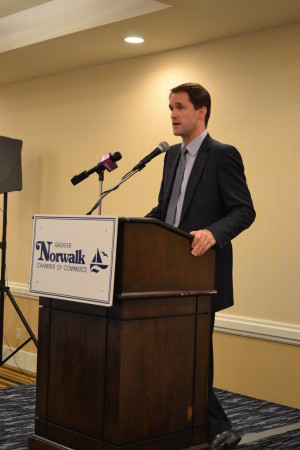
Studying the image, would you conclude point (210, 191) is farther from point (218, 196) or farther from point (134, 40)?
point (134, 40)

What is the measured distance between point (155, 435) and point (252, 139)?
2583 mm

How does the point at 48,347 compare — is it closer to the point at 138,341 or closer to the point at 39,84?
the point at 138,341

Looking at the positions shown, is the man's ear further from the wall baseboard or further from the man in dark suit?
the wall baseboard

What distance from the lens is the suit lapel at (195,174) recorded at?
3.04m

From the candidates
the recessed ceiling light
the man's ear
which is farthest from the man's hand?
the recessed ceiling light

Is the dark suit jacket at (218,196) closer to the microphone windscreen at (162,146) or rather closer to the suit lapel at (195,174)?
the suit lapel at (195,174)

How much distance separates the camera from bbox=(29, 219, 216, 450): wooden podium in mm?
2482

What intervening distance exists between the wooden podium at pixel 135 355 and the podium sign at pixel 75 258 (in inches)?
2.0

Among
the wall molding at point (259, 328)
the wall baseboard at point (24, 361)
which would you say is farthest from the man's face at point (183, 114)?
the wall baseboard at point (24, 361)

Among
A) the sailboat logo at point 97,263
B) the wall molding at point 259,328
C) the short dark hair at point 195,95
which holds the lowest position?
the wall molding at point 259,328

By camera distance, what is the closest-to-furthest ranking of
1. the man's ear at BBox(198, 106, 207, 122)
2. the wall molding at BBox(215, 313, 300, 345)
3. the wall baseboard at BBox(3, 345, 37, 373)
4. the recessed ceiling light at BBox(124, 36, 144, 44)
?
the man's ear at BBox(198, 106, 207, 122)
the wall molding at BBox(215, 313, 300, 345)
the recessed ceiling light at BBox(124, 36, 144, 44)
the wall baseboard at BBox(3, 345, 37, 373)

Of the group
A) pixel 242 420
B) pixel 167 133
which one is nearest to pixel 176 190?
pixel 242 420

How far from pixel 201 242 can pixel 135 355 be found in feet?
1.63

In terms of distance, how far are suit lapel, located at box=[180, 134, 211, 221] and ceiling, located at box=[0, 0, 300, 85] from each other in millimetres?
1406
